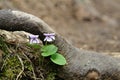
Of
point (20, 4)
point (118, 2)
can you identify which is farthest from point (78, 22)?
point (118, 2)

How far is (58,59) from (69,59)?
196mm

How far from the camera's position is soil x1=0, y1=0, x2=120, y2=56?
663 cm

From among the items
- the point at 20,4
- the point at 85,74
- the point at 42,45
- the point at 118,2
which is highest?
the point at 42,45

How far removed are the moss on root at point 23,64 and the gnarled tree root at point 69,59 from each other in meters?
0.13

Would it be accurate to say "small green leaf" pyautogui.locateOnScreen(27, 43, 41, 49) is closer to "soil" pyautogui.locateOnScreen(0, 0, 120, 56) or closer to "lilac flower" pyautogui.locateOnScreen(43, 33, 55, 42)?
"lilac flower" pyautogui.locateOnScreen(43, 33, 55, 42)

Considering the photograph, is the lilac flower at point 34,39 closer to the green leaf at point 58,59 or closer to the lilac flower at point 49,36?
the lilac flower at point 49,36

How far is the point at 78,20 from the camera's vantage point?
26.2 ft

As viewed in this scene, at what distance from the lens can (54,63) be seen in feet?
9.24

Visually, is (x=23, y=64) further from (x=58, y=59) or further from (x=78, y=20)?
(x=78, y=20)

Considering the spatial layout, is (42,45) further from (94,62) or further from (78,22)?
(78,22)

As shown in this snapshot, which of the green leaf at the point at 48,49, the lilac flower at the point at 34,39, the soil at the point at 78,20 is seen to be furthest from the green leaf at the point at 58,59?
the soil at the point at 78,20

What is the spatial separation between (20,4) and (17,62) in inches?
168

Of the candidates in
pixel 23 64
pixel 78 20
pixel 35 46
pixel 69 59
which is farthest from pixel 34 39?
pixel 78 20

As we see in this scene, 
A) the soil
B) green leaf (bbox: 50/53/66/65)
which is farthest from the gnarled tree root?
the soil
